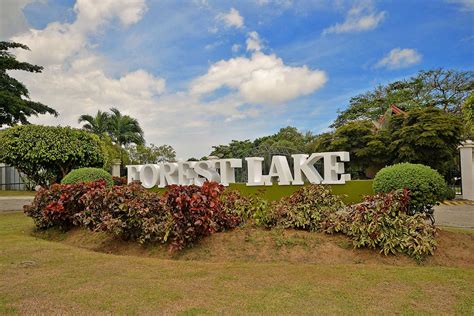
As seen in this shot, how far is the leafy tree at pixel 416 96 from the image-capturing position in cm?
2744

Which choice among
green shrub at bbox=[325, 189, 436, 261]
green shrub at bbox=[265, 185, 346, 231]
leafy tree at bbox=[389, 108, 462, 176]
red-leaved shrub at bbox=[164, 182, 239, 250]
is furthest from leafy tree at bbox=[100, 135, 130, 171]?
green shrub at bbox=[325, 189, 436, 261]

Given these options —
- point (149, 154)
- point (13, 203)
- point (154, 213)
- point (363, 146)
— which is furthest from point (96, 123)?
point (154, 213)

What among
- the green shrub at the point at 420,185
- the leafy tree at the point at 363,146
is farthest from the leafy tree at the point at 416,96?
the green shrub at the point at 420,185

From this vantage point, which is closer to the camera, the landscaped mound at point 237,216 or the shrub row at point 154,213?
the landscaped mound at point 237,216

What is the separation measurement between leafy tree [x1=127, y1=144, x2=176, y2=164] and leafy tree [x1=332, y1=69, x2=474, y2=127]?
45.2 ft

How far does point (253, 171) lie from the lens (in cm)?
1162

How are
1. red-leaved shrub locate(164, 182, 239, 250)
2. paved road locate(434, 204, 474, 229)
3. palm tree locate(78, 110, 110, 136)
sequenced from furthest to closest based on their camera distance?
palm tree locate(78, 110, 110, 136) < paved road locate(434, 204, 474, 229) < red-leaved shrub locate(164, 182, 239, 250)

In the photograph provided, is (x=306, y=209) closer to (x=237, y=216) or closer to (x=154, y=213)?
(x=237, y=216)

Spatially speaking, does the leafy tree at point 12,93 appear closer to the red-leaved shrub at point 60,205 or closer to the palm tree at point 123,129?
the palm tree at point 123,129

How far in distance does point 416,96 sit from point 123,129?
73.0 feet

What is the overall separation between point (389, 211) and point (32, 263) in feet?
16.6

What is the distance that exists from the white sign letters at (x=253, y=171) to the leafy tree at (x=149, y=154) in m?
16.8

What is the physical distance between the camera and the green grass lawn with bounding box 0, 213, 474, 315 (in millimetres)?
3605

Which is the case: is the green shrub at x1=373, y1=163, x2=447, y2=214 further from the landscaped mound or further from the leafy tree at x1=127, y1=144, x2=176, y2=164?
the leafy tree at x1=127, y1=144, x2=176, y2=164
